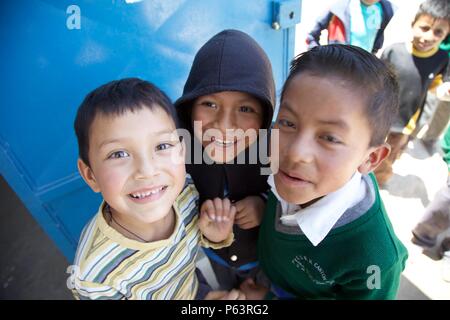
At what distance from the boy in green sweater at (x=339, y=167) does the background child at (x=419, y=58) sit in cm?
68

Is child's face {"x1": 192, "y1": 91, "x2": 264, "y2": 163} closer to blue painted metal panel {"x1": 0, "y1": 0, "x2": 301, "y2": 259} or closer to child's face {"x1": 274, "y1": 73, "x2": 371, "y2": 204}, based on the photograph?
child's face {"x1": 274, "y1": 73, "x2": 371, "y2": 204}

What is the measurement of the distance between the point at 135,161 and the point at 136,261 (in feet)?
0.95

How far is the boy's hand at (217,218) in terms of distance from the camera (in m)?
0.93

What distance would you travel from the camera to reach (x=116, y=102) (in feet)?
2.46

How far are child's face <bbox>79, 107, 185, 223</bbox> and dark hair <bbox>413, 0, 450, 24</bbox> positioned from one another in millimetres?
1169

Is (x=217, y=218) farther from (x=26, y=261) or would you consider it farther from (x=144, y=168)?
(x=26, y=261)

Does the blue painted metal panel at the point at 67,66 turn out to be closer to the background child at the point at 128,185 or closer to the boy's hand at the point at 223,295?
the background child at the point at 128,185

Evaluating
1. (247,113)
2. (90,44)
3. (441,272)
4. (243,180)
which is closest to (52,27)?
(90,44)

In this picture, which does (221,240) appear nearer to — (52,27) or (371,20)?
(52,27)

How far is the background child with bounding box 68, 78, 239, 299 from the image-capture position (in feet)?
2.43

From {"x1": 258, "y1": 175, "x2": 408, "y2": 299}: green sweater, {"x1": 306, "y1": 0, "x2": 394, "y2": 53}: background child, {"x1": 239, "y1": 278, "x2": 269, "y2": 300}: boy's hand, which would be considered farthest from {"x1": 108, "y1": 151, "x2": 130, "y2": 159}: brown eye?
{"x1": 306, "y1": 0, "x2": 394, "y2": 53}: background child

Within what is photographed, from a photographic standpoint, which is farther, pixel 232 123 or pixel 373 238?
pixel 232 123

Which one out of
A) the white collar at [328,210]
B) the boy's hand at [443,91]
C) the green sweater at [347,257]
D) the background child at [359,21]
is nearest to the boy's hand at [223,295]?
the green sweater at [347,257]

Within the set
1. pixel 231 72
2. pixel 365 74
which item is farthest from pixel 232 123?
pixel 365 74
